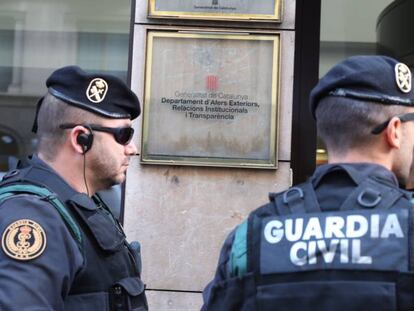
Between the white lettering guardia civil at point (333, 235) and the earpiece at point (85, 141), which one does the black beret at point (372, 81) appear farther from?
the earpiece at point (85, 141)

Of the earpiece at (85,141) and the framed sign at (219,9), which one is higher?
the framed sign at (219,9)

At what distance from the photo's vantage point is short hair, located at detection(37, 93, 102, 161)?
2.36m

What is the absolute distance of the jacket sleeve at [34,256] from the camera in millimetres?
1839

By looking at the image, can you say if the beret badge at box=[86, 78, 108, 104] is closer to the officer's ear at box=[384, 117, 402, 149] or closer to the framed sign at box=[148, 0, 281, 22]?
the officer's ear at box=[384, 117, 402, 149]

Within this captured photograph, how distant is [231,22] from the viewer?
4875mm

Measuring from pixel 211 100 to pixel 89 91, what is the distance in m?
2.46

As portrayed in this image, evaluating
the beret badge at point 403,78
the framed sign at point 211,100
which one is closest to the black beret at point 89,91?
the beret badge at point 403,78

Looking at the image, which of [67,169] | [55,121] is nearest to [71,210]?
[67,169]

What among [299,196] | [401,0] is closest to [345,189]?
[299,196]

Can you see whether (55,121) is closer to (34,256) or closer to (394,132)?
(34,256)

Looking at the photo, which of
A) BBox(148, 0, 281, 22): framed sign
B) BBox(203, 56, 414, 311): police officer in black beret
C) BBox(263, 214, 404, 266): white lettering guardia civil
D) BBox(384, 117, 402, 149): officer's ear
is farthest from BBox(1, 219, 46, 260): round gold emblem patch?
BBox(148, 0, 281, 22): framed sign

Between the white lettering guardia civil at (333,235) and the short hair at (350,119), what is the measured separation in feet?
0.78

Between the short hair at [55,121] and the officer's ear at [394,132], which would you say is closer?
the officer's ear at [394,132]

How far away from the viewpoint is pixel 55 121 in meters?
2.36
